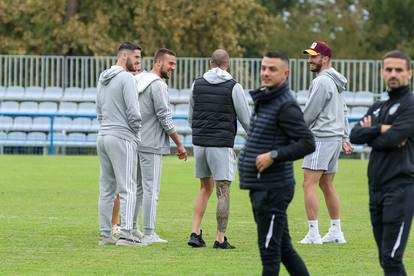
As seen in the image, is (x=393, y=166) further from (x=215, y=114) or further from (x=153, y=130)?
(x=153, y=130)

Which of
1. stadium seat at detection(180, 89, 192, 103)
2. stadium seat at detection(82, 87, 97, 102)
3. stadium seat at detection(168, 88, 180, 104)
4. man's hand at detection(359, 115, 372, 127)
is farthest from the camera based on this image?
stadium seat at detection(82, 87, 97, 102)

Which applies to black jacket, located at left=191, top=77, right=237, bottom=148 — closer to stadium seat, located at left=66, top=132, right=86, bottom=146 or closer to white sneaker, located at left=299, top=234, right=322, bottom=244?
white sneaker, located at left=299, top=234, right=322, bottom=244

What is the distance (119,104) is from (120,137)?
37 cm

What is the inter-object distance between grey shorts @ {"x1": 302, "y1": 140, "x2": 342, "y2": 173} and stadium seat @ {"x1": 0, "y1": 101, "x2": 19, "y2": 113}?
24875mm

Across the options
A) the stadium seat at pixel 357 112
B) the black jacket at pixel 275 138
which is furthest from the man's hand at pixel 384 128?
the stadium seat at pixel 357 112

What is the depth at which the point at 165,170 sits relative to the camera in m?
29.5

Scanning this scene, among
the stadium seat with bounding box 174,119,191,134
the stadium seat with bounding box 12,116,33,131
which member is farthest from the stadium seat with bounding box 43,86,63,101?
the stadium seat with bounding box 174,119,191,134

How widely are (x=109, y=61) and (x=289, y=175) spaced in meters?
30.0

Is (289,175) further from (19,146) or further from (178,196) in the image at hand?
(19,146)

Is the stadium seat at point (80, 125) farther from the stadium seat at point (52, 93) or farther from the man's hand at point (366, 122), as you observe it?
the man's hand at point (366, 122)

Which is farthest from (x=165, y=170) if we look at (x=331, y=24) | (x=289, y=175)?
(x=331, y=24)

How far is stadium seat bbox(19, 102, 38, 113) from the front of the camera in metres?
37.8

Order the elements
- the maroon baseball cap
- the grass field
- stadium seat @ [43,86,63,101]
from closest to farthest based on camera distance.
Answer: the grass field, the maroon baseball cap, stadium seat @ [43,86,63,101]

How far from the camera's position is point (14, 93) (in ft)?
126
